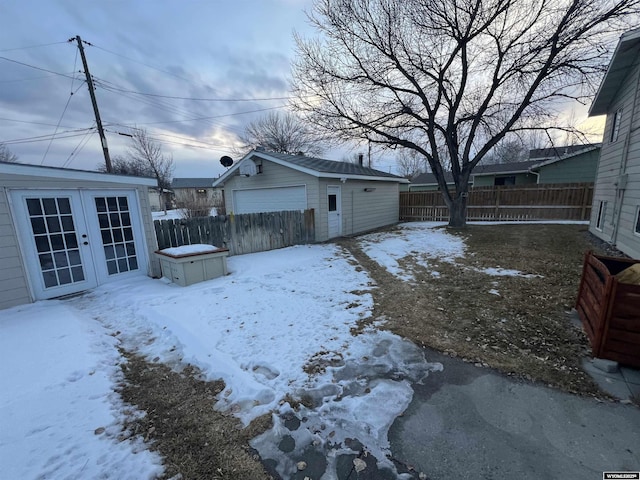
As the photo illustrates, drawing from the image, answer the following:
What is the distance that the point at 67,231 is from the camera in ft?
17.4

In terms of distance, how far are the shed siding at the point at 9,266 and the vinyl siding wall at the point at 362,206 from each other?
774 cm

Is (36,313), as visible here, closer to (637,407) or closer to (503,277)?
(637,407)

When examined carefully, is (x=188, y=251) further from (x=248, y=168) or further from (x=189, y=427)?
(x=248, y=168)

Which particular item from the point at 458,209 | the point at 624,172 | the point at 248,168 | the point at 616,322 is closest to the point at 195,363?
the point at 616,322

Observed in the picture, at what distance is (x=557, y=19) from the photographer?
959 cm

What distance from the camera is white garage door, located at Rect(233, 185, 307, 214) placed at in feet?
35.4

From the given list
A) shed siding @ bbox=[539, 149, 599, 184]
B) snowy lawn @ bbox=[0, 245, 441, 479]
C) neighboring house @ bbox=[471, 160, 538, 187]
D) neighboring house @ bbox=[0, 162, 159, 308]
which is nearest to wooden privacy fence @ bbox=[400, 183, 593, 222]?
shed siding @ bbox=[539, 149, 599, 184]

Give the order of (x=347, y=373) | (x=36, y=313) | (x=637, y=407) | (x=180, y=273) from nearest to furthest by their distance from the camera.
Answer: (x=637, y=407), (x=347, y=373), (x=36, y=313), (x=180, y=273)

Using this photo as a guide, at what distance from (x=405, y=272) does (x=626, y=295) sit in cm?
418

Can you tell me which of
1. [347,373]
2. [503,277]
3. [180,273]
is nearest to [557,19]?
[503,277]

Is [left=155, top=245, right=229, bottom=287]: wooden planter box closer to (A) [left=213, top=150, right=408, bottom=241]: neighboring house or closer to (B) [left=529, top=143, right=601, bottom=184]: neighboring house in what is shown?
(A) [left=213, top=150, right=408, bottom=241]: neighboring house

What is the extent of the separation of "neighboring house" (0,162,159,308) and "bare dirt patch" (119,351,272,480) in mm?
3555

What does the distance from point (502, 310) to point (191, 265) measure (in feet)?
19.5

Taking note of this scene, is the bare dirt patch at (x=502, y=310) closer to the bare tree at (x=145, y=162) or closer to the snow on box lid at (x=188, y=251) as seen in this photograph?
the snow on box lid at (x=188, y=251)
